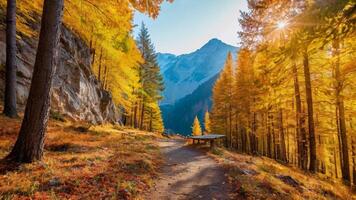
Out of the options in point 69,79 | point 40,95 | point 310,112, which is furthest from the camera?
point 69,79

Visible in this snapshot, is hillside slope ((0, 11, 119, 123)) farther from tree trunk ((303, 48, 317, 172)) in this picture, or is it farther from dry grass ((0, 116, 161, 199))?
tree trunk ((303, 48, 317, 172))

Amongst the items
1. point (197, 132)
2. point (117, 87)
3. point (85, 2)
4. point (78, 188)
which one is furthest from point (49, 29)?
point (197, 132)

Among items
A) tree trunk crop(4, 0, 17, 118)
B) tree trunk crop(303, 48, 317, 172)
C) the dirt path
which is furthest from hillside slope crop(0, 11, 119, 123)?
tree trunk crop(303, 48, 317, 172)

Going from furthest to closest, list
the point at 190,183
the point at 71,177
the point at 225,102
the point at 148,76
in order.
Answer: the point at 148,76
the point at 225,102
the point at 190,183
the point at 71,177

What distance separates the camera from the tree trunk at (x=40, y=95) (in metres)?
5.52

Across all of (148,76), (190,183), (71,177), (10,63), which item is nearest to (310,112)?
(190,183)

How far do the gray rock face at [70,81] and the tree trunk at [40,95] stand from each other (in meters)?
8.29

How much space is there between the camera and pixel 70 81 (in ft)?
58.0

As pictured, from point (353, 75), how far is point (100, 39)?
884 inches

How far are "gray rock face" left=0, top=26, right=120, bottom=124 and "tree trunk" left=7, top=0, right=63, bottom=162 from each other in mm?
8295

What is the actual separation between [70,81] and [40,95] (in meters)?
13.3

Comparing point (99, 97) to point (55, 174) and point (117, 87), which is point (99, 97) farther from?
point (55, 174)

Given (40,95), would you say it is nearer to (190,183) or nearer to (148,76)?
(190,183)

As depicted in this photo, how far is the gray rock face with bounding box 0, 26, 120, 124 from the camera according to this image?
1301 cm
